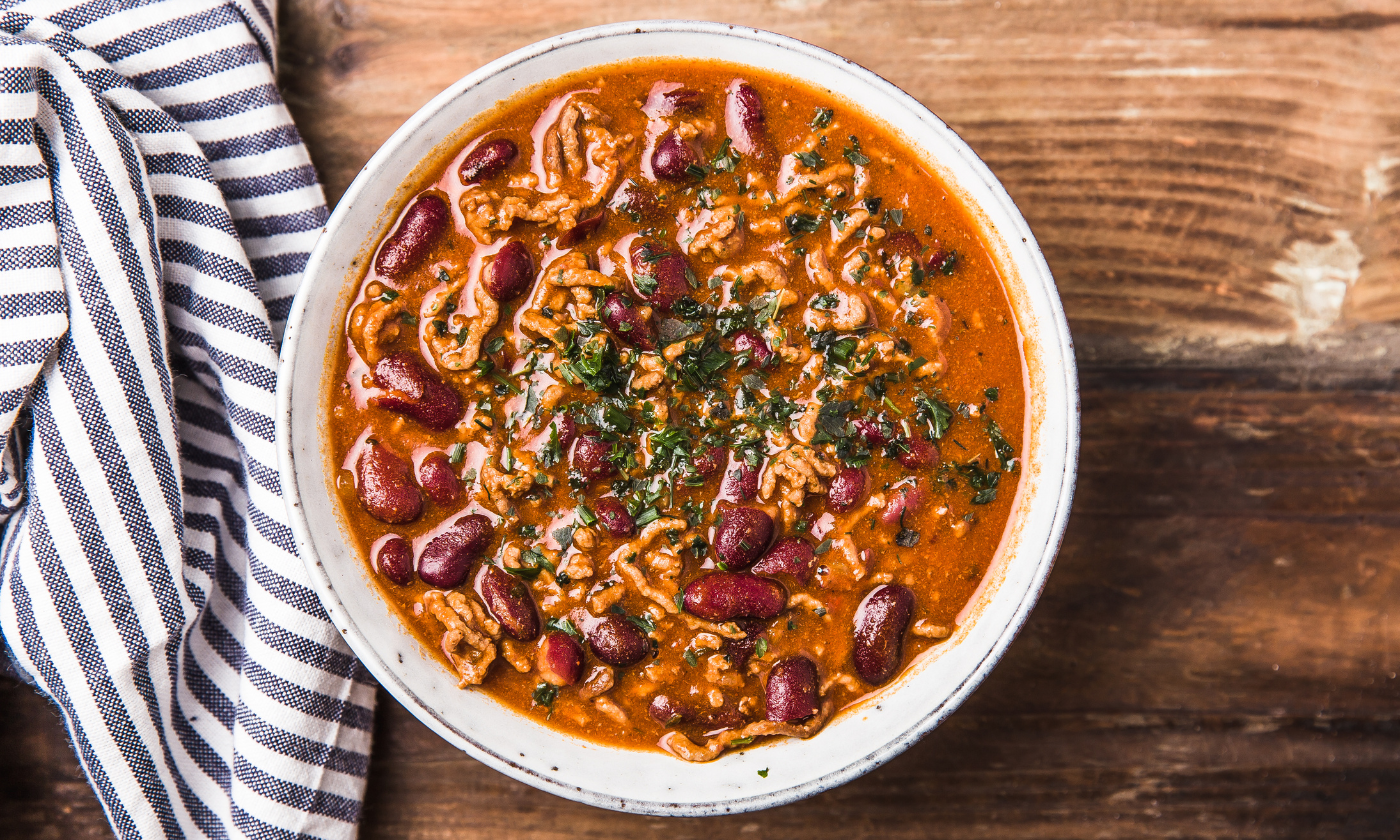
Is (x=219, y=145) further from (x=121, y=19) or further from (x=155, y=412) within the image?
(x=155, y=412)

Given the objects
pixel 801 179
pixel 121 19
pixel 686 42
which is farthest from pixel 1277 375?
pixel 121 19

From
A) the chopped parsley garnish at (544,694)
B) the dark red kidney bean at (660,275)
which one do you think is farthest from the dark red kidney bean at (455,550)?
the dark red kidney bean at (660,275)

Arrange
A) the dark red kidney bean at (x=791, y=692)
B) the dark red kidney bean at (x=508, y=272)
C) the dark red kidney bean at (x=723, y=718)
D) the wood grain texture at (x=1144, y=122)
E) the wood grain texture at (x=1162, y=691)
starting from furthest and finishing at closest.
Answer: the wood grain texture at (x=1162, y=691) < the wood grain texture at (x=1144, y=122) < the dark red kidney bean at (x=723, y=718) < the dark red kidney bean at (x=791, y=692) < the dark red kidney bean at (x=508, y=272)

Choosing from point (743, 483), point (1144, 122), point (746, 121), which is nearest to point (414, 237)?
point (746, 121)

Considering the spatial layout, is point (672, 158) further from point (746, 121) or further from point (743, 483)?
point (743, 483)

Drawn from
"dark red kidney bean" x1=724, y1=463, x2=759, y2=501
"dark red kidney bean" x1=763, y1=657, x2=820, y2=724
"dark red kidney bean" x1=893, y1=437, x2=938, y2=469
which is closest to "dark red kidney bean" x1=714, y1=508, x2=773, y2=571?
"dark red kidney bean" x1=724, y1=463, x2=759, y2=501

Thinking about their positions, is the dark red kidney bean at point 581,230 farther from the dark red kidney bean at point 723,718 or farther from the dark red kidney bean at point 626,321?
the dark red kidney bean at point 723,718
